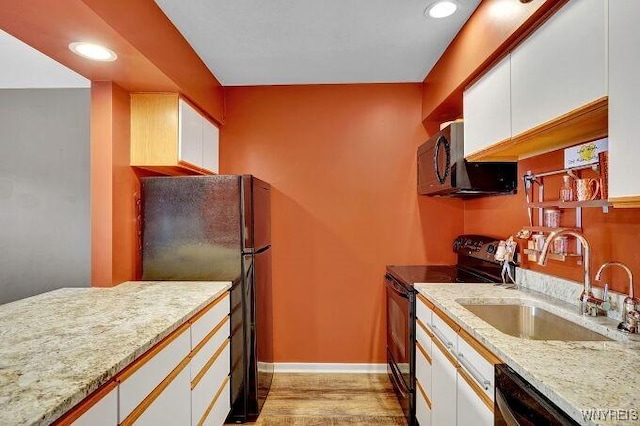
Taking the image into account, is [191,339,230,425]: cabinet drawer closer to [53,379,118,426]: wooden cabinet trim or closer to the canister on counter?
[53,379,118,426]: wooden cabinet trim

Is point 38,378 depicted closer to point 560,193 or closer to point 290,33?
point 290,33

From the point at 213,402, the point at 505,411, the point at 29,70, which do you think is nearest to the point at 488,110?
the point at 505,411

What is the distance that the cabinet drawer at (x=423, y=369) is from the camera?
1767mm

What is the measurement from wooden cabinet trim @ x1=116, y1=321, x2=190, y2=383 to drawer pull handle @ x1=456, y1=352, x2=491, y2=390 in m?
1.21

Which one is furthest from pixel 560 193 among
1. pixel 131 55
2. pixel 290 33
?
pixel 131 55

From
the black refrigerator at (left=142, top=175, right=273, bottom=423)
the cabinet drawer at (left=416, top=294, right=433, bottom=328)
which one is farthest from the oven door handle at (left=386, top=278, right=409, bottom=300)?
the black refrigerator at (left=142, top=175, right=273, bottom=423)

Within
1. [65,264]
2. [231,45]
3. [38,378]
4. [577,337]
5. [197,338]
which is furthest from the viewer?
[65,264]

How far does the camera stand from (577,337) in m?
1.32

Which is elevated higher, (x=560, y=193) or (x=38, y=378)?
(x=560, y=193)

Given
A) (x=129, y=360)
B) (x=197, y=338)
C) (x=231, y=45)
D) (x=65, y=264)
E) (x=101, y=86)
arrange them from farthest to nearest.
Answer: (x=65, y=264) → (x=231, y=45) → (x=101, y=86) → (x=197, y=338) → (x=129, y=360)

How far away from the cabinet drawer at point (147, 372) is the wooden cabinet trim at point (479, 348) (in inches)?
47.6

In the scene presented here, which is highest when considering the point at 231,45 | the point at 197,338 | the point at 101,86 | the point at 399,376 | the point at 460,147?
the point at 231,45

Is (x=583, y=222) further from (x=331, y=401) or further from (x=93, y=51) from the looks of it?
(x=93, y=51)

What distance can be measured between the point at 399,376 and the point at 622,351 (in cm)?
146
